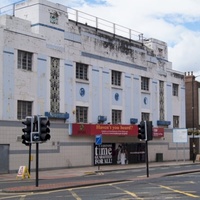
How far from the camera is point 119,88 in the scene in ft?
137

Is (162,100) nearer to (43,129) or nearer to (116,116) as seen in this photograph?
(116,116)

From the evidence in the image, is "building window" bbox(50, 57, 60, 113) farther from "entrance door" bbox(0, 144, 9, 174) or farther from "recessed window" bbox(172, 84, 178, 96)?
"recessed window" bbox(172, 84, 178, 96)

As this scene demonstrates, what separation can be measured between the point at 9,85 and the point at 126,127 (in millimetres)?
12887

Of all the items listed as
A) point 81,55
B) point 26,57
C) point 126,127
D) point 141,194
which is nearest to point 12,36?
point 26,57

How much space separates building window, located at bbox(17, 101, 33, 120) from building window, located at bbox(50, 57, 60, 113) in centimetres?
195

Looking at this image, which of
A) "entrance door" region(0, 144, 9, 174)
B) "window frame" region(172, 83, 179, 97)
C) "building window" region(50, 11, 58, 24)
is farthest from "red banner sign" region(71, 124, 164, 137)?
"window frame" region(172, 83, 179, 97)

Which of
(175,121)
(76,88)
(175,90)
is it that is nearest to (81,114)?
(76,88)

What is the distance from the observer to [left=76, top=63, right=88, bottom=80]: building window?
125 ft

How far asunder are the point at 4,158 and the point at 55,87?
24.3ft

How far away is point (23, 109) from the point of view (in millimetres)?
33531

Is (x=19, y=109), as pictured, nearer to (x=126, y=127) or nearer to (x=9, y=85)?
(x=9, y=85)

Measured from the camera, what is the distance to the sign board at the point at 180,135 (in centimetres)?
4525

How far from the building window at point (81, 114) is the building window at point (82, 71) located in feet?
8.85

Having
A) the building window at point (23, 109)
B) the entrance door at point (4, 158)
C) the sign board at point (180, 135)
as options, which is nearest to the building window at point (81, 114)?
the building window at point (23, 109)
